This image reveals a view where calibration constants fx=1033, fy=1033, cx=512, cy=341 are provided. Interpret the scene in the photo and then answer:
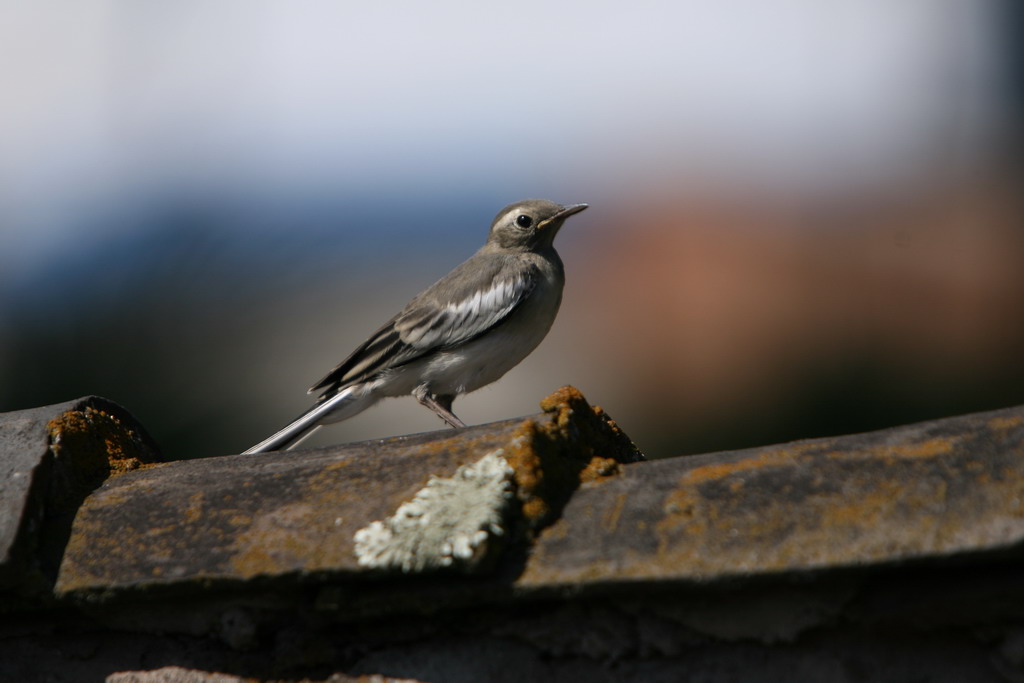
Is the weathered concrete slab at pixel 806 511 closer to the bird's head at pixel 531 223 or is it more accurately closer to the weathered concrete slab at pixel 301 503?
the weathered concrete slab at pixel 301 503

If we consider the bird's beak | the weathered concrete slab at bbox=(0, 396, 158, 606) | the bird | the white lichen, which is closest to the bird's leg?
the bird

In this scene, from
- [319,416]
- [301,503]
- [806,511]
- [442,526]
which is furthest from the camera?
[319,416]

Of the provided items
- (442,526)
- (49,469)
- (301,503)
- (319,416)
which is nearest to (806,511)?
(442,526)

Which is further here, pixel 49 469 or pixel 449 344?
pixel 449 344

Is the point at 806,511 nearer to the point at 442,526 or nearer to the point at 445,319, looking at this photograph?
the point at 442,526

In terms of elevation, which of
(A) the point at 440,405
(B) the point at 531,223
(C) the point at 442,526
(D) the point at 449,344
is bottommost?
(A) the point at 440,405

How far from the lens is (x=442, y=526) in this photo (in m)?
2.37

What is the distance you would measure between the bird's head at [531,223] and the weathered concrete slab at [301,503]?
12.2 ft

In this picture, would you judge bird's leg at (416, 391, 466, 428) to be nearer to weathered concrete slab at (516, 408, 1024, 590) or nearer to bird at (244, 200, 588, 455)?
bird at (244, 200, 588, 455)

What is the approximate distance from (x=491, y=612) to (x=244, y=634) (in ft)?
2.02

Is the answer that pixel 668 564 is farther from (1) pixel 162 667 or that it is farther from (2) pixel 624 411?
(2) pixel 624 411

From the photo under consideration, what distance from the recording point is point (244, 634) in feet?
8.20

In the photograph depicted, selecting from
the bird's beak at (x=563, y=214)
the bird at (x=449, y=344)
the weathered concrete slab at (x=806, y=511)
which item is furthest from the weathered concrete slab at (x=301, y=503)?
the bird's beak at (x=563, y=214)

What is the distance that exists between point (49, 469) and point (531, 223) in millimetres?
4171
